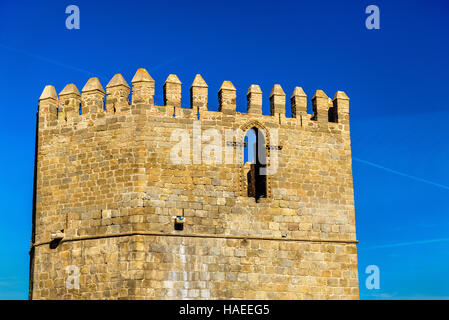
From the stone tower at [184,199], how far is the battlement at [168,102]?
0.11 ft

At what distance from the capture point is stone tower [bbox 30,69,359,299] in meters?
20.1

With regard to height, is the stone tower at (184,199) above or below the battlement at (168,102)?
below

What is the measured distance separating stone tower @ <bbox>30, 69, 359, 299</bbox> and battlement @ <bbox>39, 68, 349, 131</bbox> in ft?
0.11

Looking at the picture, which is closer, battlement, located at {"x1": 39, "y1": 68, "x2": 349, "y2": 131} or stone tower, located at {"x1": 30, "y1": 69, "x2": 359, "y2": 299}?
stone tower, located at {"x1": 30, "y1": 69, "x2": 359, "y2": 299}

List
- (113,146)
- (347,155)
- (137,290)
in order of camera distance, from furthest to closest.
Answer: (347,155), (113,146), (137,290)

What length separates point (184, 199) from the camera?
20531mm

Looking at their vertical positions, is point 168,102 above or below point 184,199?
above

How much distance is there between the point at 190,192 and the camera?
20656mm

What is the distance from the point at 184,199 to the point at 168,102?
2706 mm

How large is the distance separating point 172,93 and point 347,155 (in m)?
5.36

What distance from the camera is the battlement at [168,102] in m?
21.2
